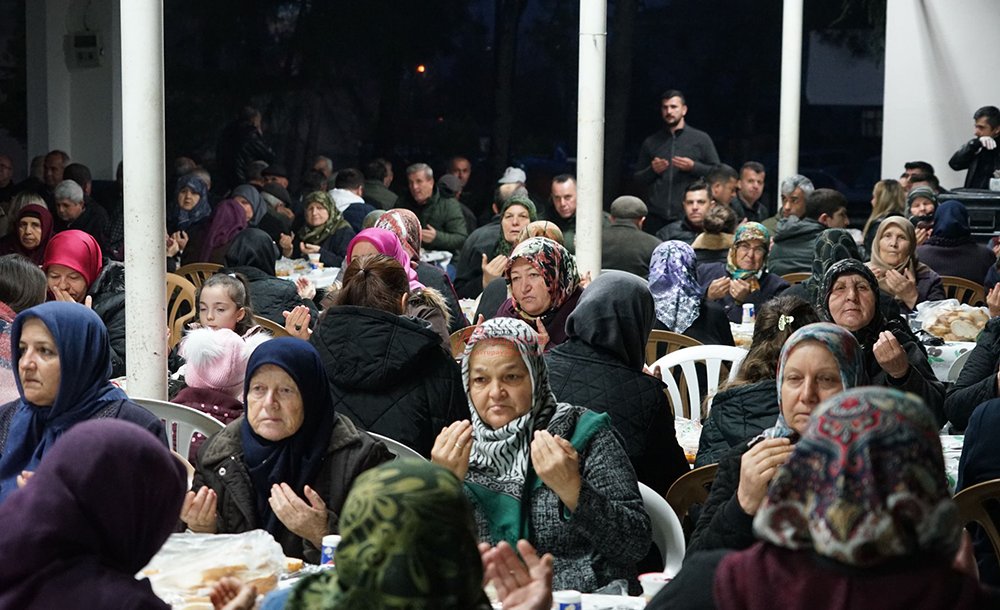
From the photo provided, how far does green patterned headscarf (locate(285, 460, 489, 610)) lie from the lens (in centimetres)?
204

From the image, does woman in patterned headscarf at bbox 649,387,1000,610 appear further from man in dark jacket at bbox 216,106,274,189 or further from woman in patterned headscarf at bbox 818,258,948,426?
man in dark jacket at bbox 216,106,274,189

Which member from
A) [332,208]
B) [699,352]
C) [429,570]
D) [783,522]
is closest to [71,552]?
[429,570]

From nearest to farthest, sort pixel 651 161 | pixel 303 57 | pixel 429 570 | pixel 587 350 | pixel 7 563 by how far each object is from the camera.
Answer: pixel 429 570, pixel 7 563, pixel 587 350, pixel 651 161, pixel 303 57

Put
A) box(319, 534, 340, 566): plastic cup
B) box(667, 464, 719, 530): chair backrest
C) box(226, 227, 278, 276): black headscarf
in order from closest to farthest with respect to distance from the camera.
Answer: box(319, 534, 340, 566): plastic cup
box(667, 464, 719, 530): chair backrest
box(226, 227, 278, 276): black headscarf

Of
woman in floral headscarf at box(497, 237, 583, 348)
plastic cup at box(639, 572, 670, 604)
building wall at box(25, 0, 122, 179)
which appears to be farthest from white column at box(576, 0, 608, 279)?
building wall at box(25, 0, 122, 179)

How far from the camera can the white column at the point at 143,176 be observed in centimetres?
481

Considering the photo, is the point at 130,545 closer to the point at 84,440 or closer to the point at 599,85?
the point at 84,440

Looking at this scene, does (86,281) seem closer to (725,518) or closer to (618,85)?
(725,518)

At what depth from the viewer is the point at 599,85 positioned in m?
7.27

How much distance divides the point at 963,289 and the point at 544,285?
4.00 m

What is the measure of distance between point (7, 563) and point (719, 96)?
15768 millimetres

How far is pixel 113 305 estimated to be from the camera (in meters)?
6.82

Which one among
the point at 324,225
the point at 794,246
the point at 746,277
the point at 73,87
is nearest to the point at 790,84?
the point at 794,246

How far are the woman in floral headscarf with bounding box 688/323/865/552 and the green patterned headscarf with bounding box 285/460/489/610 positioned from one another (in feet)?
4.12
